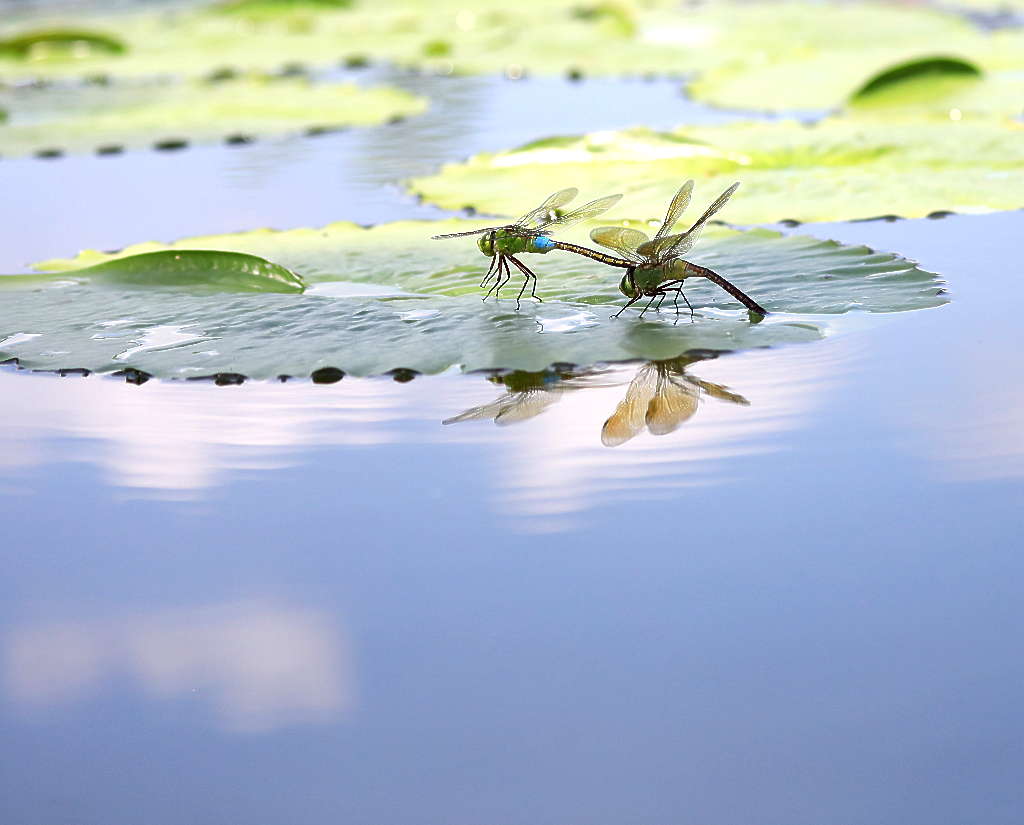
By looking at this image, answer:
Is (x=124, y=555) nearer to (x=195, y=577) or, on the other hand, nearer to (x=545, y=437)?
(x=195, y=577)

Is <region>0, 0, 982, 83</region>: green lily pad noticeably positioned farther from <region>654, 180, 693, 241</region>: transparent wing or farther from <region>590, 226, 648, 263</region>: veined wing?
<region>590, 226, 648, 263</region>: veined wing

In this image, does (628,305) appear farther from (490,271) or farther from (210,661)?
Answer: (210,661)

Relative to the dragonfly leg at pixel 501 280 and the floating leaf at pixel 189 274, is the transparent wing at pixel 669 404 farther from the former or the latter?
the floating leaf at pixel 189 274

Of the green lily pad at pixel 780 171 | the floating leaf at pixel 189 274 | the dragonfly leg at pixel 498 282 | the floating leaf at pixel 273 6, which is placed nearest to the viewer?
the dragonfly leg at pixel 498 282

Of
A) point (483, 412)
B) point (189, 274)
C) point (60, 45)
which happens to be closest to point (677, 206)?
point (483, 412)

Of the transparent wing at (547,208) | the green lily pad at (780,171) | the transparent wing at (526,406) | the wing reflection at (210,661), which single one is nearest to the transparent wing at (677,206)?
the transparent wing at (547,208)

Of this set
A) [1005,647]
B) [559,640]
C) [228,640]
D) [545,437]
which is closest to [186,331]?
[545,437]

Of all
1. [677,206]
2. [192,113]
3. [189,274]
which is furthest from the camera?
[192,113]
